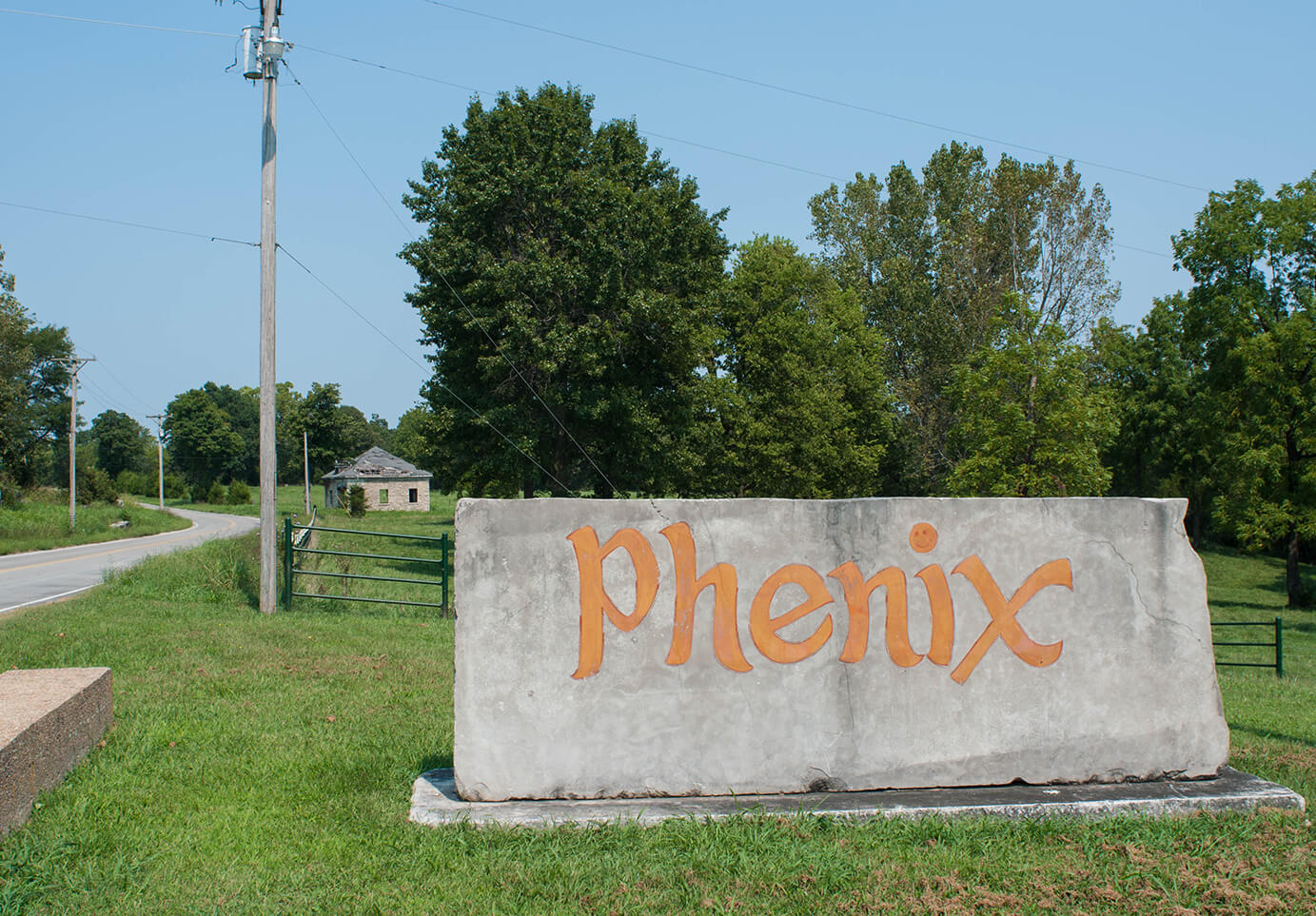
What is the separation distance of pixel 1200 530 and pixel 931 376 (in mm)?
23312

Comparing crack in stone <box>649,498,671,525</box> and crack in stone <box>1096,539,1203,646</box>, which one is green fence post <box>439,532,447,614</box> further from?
crack in stone <box>1096,539,1203,646</box>

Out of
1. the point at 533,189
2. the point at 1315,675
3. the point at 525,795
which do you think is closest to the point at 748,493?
the point at 533,189

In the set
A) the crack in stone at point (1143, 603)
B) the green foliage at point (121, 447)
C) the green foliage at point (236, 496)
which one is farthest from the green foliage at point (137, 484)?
the crack in stone at point (1143, 603)

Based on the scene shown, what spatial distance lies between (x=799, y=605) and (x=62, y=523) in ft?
130

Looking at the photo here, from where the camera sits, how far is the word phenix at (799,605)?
18.2ft

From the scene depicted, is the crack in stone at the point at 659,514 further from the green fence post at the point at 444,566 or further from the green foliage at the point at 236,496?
the green foliage at the point at 236,496

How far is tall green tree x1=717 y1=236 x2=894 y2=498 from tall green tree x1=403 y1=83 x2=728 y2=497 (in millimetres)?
7057

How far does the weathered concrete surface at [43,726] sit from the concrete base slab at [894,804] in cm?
197

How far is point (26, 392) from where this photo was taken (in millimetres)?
56500

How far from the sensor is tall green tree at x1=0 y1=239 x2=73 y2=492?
43.8m

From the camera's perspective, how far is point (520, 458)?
25.5m

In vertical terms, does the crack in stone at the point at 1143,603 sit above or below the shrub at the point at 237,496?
above

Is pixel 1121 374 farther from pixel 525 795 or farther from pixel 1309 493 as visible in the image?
pixel 525 795

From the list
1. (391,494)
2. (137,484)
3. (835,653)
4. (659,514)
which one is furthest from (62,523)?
(137,484)
